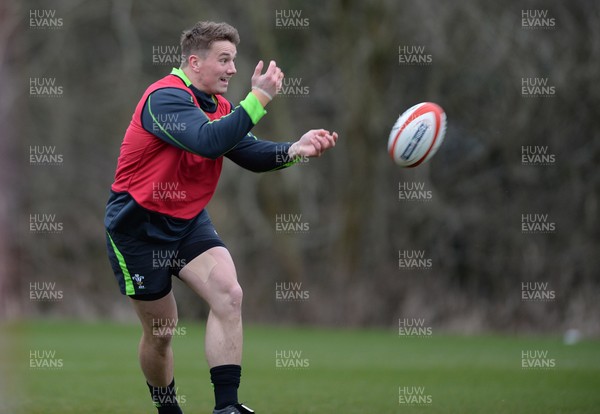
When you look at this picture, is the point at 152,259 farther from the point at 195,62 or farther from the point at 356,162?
the point at 356,162

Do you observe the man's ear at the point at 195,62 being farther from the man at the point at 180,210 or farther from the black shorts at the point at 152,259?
the black shorts at the point at 152,259

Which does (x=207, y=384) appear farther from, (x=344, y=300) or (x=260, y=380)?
(x=344, y=300)

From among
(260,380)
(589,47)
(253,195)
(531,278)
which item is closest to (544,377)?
(260,380)

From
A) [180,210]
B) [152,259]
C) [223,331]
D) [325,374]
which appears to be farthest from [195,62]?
[325,374]

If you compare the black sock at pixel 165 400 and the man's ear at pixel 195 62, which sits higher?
the man's ear at pixel 195 62

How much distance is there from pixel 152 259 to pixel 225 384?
2.80ft

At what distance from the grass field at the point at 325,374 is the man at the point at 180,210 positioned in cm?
140

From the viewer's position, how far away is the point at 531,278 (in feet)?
55.8

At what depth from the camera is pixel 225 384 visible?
17.8 ft

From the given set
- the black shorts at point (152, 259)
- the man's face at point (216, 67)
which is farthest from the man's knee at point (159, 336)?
the man's face at point (216, 67)

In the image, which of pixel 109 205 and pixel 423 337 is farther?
pixel 423 337

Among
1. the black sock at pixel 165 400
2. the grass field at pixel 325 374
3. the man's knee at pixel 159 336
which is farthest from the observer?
the grass field at pixel 325 374

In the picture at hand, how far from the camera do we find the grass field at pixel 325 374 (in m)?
7.18

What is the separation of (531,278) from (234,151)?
38.7 feet
